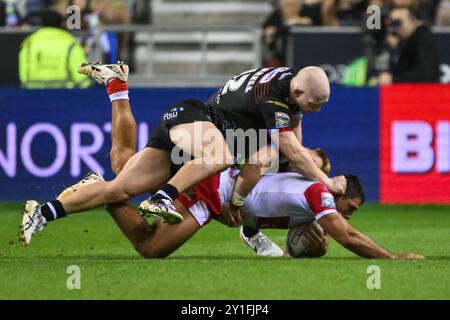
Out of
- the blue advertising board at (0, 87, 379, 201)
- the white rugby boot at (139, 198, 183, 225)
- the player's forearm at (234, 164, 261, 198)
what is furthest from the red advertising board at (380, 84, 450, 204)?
the white rugby boot at (139, 198, 183, 225)

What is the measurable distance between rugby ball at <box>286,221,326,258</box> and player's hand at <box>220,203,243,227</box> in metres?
0.52

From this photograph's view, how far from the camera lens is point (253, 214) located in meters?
11.7

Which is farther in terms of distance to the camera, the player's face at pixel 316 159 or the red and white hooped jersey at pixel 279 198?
the player's face at pixel 316 159

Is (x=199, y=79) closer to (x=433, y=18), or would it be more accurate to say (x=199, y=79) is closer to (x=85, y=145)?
(x=85, y=145)

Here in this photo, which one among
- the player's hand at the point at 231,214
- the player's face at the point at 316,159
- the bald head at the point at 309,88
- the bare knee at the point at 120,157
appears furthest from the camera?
the bare knee at the point at 120,157

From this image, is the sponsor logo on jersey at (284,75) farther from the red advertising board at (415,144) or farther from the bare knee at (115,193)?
the red advertising board at (415,144)

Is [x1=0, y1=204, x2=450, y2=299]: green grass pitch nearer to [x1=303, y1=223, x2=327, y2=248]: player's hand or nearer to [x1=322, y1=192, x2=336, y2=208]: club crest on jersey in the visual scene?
[x1=303, y1=223, x2=327, y2=248]: player's hand

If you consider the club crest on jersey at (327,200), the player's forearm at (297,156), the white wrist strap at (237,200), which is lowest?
the white wrist strap at (237,200)

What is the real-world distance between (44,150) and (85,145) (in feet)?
1.79

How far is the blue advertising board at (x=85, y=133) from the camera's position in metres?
17.0

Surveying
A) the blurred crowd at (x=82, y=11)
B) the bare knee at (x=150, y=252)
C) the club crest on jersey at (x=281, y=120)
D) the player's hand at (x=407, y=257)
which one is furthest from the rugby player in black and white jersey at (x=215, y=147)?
the blurred crowd at (x=82, y=11)

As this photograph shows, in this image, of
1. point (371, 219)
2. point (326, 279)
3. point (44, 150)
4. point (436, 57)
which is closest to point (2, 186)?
point (44, 150)

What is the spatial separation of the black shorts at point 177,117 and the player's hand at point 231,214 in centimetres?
76

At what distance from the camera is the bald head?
11289 millimetres
